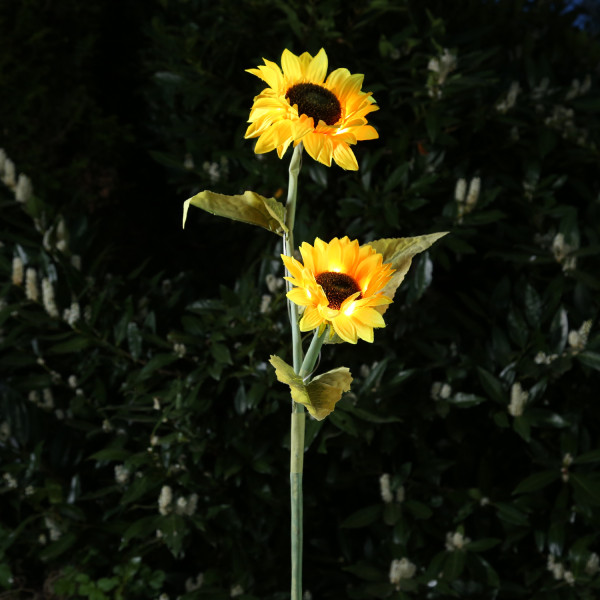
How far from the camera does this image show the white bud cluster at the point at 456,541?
1858mm

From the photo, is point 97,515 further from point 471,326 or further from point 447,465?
point 471,326

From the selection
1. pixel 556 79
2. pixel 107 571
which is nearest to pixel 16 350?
pixel 107 571

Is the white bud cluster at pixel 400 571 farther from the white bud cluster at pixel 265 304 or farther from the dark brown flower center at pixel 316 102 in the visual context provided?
the dark brown flower center at pixel 316 102

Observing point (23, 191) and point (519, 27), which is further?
point (519, 27)

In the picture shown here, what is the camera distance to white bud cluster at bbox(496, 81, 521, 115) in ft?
6.71

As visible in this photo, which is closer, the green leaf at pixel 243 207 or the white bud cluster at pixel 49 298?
the green leaf at pixel 243 207

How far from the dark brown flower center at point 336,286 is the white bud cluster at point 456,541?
4.05 ft

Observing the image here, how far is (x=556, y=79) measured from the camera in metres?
2.43

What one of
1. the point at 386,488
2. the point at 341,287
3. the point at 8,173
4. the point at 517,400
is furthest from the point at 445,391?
the point at 8,173

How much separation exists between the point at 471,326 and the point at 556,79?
923 millimetres

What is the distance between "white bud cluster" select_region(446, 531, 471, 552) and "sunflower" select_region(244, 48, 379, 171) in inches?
50.6

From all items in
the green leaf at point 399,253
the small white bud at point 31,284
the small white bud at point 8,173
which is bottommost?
the green leaf at point 399,253

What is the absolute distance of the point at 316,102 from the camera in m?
0.85

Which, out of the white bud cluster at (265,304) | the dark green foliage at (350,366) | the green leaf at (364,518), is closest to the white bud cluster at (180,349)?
the dark green foliage at (350,366)
